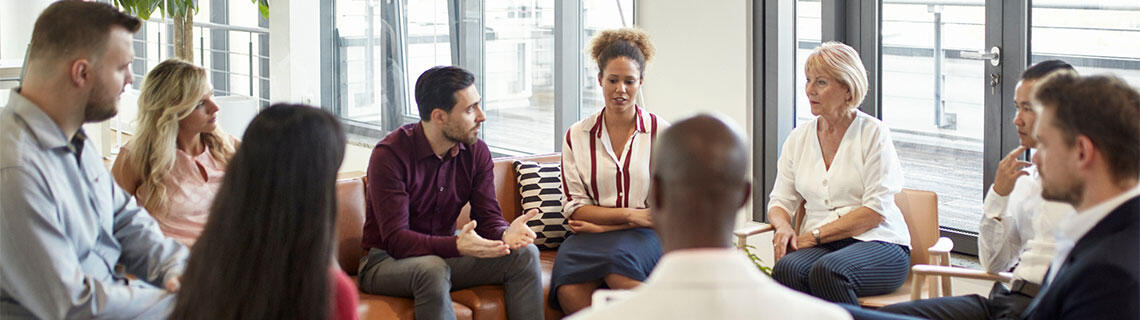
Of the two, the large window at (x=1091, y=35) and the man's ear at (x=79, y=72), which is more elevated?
the large window at (x=1091, y=35)

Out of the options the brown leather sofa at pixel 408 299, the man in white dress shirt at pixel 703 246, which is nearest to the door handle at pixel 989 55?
the brown leather sofa at pixel 408 299

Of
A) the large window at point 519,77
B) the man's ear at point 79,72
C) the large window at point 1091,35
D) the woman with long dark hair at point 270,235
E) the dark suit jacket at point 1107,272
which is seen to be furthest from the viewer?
the large window at point 519,77

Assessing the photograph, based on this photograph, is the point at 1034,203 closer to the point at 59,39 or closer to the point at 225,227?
the point at 225,227

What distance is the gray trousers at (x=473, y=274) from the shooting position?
3504mm

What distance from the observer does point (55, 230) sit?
2.40 metres

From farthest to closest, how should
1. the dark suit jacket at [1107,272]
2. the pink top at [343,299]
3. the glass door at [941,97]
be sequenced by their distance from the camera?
the glass door at [941,97] < the dark suit jacket at [1107,272] < the pink top at [343,299]

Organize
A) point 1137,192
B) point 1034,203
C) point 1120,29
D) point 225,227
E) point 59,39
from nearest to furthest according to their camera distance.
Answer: point 225,227 < point 1137,192 < point 59,39 < point 1034,203 < point 1120,29

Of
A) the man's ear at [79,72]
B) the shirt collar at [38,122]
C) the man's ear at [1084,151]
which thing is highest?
the man's ear at [79,72]

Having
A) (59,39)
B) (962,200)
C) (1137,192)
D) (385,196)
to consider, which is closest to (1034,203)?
(1137,192)

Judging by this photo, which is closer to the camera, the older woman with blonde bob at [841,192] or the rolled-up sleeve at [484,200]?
the older woman with blonde bob at [841,192]

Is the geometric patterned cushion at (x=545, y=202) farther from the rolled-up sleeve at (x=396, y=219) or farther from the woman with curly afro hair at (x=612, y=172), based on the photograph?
the rolled-up sleeve at (x=396, y=219)

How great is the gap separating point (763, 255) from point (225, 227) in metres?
3.79

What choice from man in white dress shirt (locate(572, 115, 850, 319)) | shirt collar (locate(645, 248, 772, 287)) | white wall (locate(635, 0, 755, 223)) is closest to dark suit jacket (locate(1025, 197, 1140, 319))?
man in white dress shirt (locate(572, 115, 850, 319))

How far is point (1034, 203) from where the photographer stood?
3.18 metres
